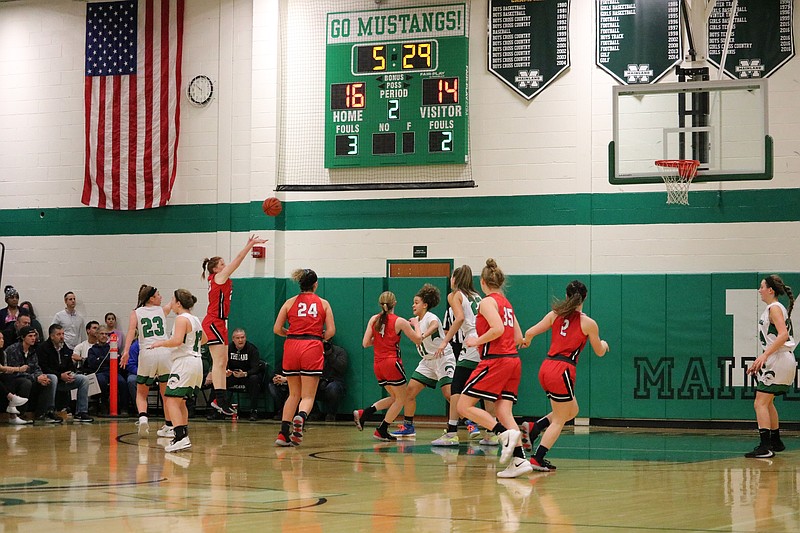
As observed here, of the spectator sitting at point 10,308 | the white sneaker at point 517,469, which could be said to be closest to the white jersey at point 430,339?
the white sneaker at point 517,469

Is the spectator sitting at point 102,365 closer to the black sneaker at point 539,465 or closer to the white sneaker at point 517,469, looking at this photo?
the black sneaker at point 539,465

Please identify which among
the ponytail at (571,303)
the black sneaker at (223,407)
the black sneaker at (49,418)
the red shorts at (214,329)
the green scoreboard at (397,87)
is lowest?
the black sneaker at (49,418)

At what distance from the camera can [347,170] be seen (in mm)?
17984

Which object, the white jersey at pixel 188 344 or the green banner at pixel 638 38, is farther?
the green banner at pixel 638 38

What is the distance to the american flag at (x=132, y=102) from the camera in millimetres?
18891

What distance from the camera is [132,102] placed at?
751 inches

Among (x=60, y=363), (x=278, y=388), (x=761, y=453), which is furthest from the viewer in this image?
(x=278, y=388)

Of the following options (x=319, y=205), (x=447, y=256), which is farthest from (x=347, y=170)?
(x=447, y=256)

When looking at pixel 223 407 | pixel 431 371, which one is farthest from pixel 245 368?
pixel 431 371

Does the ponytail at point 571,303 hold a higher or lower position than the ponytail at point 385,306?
higher

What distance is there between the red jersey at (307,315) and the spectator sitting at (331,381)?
491cm

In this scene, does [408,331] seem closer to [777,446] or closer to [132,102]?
[777,446]

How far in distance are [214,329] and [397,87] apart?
5.43 metres

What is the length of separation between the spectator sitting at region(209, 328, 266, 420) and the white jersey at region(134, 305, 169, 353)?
Answer: 3.88 m
